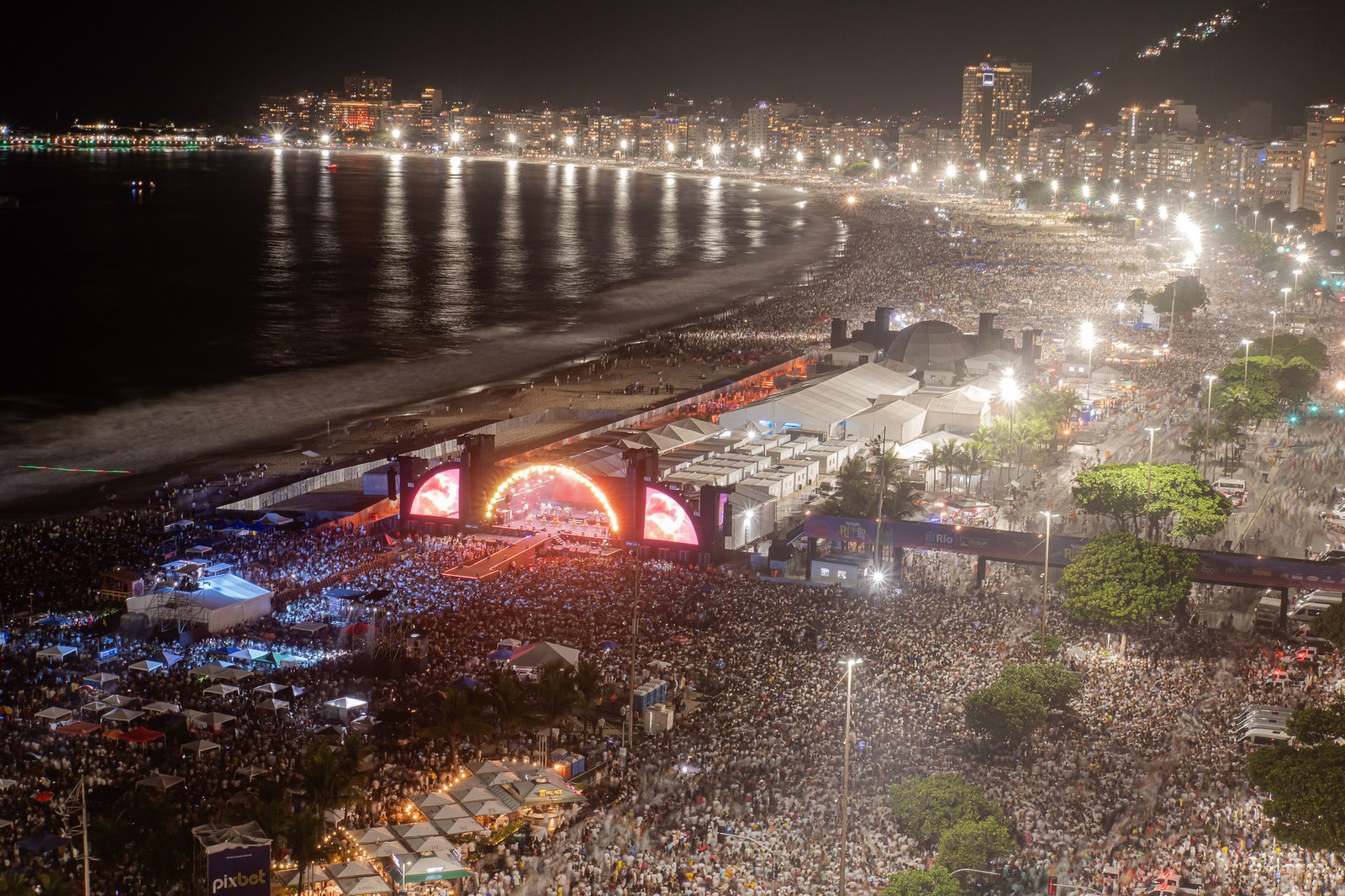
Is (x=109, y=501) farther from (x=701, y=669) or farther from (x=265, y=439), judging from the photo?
(x=701, y=669)

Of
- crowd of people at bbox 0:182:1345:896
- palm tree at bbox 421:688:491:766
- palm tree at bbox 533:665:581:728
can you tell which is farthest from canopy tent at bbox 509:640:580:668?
palm tree at bbox 421:688:491:766

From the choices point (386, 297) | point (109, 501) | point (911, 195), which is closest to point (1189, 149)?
point (911, 195)

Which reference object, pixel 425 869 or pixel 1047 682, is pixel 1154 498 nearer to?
pixel 1047 682

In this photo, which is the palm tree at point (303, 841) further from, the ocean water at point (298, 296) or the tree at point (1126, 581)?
the ocean water at point (298, 296)

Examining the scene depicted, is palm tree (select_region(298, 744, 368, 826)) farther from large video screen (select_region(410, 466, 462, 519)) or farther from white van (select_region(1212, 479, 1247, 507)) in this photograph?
white van (select_region(1212, 479, 1247, 507))

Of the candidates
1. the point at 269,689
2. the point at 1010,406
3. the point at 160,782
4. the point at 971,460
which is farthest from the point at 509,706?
the point at 1010,406

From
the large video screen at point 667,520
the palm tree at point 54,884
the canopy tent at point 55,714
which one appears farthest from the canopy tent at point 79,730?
the large video screen at point 667,520
